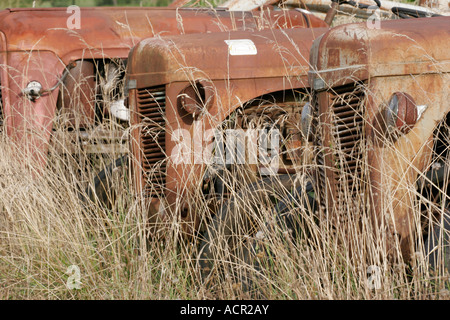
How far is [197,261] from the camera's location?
2951 millimetres

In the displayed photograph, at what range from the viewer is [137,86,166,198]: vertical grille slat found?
366 cm

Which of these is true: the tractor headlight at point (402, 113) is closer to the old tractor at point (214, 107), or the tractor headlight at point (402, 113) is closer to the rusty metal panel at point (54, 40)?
the old tractor at point (214, 107)

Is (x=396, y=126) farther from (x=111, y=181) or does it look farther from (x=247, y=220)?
(x=111, y=181)

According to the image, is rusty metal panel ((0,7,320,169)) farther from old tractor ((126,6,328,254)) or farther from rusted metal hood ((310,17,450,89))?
rusted metal hood ((310,17,450,89))

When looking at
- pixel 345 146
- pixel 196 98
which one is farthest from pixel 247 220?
pixel 345 146

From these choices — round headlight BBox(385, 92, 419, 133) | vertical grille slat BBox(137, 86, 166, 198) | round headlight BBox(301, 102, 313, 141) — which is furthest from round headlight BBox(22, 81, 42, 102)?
round headlight BBox(385, 92, 419, 133)

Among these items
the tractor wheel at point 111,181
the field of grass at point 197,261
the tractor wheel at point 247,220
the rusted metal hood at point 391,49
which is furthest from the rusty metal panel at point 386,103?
the tractor wheel at point 111,181

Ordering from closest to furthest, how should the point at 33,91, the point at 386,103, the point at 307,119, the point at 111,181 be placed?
the point at 386,103 < the point at 307,119 < the point at 111,181 < the point at 33,91

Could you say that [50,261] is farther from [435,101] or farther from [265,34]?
[435,101]

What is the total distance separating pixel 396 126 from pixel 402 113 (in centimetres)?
5

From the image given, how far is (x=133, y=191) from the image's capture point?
12.6 feet

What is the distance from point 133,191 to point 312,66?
138cm

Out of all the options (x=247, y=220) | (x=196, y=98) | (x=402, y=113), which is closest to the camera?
(x=402, y=113)

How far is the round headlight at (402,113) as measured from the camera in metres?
2.52
